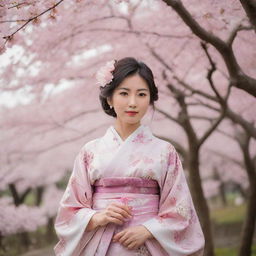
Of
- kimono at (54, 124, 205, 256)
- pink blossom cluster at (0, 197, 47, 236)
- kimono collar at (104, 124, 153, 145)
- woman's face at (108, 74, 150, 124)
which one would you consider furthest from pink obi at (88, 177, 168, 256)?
pink blossom cluster at (0, 197, 47, 236)

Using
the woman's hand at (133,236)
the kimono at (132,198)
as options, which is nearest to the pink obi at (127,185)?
the kimono at (132,198)

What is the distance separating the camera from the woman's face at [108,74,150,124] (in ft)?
8.69

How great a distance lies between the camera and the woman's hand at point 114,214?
7.99ft

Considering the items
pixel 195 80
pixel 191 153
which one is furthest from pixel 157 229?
pixel 195 80

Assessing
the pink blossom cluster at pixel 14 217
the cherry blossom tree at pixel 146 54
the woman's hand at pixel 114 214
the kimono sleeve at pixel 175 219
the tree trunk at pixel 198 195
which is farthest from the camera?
the pink blossom cluster at pixel 14 217

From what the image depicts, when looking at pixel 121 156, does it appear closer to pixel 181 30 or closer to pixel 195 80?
pixel 181 30

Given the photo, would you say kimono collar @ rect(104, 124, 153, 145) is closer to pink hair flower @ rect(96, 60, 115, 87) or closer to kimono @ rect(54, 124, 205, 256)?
kimono @ rect(54, 124, 205, 256)

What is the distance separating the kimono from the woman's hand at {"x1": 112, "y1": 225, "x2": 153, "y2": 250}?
0.04m

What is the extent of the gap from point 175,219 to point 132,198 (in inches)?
11.9

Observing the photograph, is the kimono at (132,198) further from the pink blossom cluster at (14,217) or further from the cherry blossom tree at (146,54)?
the pink blossom cluster at (14,217)

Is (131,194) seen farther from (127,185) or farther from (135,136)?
(135,136)

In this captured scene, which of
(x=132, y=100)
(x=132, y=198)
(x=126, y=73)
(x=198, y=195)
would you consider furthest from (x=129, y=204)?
(x=198, y=195)

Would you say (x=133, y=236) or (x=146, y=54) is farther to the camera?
(x=146, y=54)

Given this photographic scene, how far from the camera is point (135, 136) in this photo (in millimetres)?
2713
